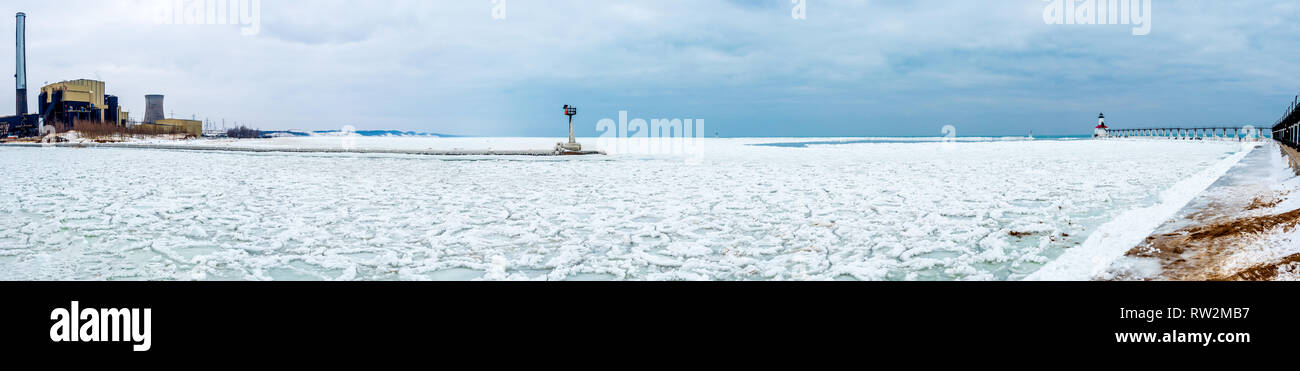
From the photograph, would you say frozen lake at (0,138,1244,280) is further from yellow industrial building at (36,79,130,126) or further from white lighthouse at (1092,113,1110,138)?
yellow industrial building at (36,79,130,126)

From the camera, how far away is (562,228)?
646 centimetres

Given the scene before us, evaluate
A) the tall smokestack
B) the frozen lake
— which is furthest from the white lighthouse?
the tall smokestack

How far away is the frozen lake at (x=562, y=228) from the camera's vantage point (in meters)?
4.64

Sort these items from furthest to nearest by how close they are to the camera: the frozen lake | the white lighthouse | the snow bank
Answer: the white lighthouse
the frozen lake
the snow bank

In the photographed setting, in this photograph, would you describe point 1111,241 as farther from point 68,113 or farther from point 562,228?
point 68,113

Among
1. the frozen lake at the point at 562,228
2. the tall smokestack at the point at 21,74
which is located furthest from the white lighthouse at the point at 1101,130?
the tall smokestack at the point at 21,74

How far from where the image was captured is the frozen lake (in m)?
4.64

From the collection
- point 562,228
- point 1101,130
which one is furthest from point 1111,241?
point 1101,130

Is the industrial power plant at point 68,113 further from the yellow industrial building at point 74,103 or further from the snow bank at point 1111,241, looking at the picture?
the snow bank at point 1111,241

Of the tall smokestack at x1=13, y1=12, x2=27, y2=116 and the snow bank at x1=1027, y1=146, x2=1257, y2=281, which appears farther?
the tall smokestack at x1=13, y1=12, x2=27, y2=116
